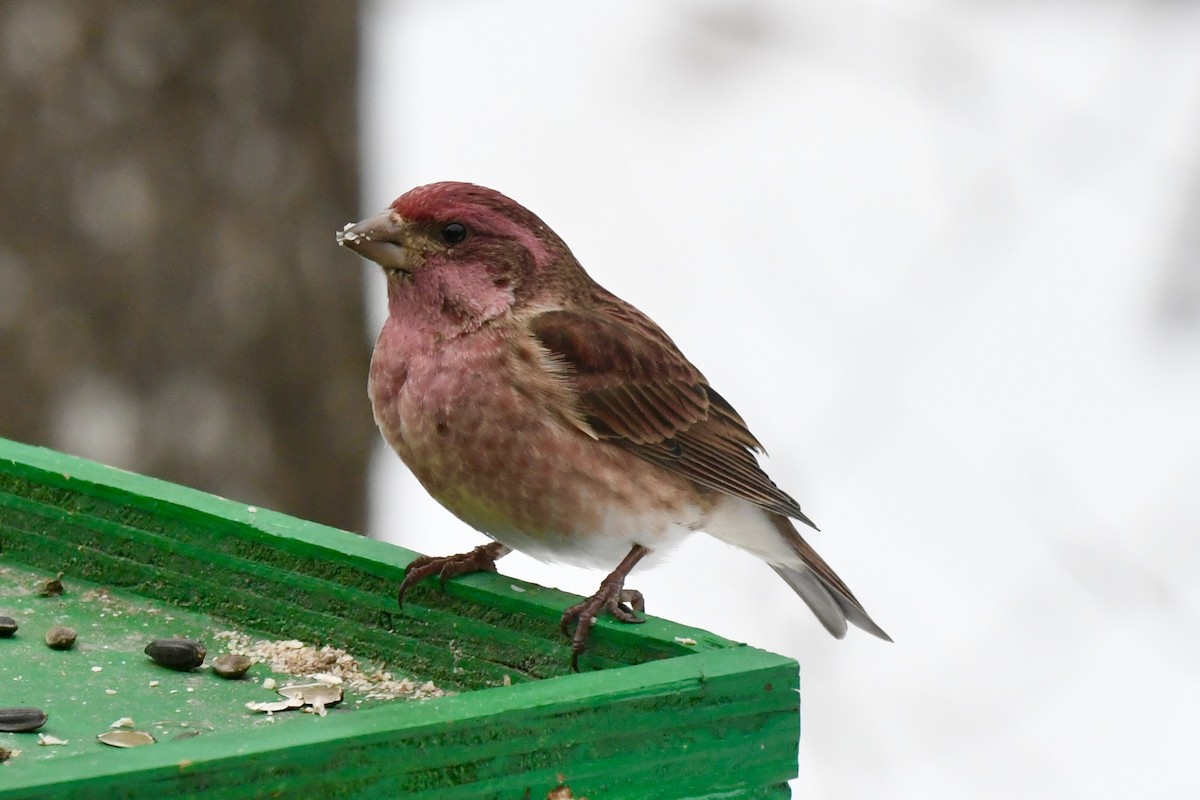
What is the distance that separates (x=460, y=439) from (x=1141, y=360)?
2.47 meters

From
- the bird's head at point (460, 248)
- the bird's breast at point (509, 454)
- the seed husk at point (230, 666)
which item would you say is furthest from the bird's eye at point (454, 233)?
the seed husk at point (230, 666)

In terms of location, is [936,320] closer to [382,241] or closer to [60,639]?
[382,241]

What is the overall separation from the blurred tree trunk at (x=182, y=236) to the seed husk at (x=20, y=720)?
285 centimetres

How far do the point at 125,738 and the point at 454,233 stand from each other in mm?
1782

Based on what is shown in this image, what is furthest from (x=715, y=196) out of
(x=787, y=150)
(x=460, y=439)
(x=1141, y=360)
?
(x=460, y=439)

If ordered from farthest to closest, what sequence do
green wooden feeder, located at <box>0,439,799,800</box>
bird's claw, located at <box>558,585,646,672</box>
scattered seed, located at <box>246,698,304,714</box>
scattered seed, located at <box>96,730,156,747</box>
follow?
bird's claw, located at <box>558,585,646,672</box>
scattered seed, located at <box>246,698,304,714</box>
scattered seed, located at <box>96,730,156,747</box>
green wooden feeder, located at <box>0,439,799,800</box>

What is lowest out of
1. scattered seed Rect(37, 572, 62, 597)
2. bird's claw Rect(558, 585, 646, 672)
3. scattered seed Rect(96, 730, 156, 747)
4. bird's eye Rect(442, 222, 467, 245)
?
scattered seed Rect(96, 730, 156, 747)

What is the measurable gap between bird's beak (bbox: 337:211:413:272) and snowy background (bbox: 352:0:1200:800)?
70.7 inches

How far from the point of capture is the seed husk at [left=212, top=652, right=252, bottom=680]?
3.48 meters

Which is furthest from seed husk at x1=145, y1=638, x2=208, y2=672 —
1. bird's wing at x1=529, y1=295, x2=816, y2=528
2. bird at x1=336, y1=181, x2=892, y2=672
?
bird's wing at x1=529, y1=295, x2=816, y2=528

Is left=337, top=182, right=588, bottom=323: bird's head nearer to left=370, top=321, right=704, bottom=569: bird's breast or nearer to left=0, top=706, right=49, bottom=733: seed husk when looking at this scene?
left=370, top=321, right=704, bottom=569: bird's breast

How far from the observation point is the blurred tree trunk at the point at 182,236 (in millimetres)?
5758

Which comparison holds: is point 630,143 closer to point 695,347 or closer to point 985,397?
point 695,347

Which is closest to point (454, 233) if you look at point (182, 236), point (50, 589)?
point (50, 589)
